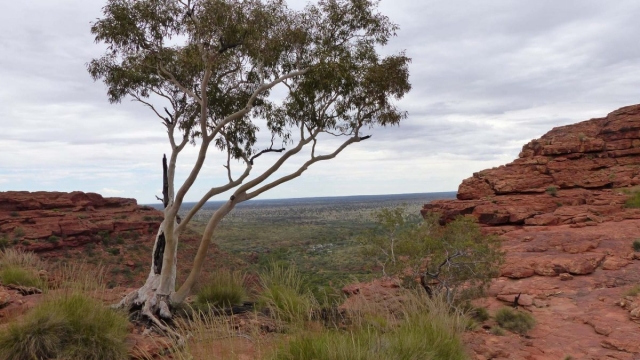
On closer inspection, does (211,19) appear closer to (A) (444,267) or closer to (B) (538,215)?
(A) (444,267)

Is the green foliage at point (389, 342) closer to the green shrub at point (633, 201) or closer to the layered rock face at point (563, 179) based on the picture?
the layered rock face at point (563, 179)

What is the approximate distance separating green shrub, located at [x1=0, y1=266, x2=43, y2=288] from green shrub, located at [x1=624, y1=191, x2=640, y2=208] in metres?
21.1

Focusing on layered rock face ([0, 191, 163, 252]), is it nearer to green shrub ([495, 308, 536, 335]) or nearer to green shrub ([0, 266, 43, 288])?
green shrub ([0, 266, 43, 288])

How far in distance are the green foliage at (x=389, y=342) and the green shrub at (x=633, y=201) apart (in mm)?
16399

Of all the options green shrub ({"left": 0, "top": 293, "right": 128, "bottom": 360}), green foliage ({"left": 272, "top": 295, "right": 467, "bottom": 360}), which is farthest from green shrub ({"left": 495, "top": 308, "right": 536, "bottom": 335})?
green shrub ({"left": 0, "top": 293, "right": 128, "bottom": 360})

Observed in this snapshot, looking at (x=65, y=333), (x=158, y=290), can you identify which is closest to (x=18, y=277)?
(x=158, y=290)

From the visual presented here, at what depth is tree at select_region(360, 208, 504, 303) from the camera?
937cm

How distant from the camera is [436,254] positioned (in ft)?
31.0

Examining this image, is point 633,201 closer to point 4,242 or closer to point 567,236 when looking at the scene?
point 567,236

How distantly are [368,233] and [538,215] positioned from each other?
11596 millimetres

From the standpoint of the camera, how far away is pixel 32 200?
35.4 m

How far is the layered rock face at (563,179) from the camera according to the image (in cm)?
1897

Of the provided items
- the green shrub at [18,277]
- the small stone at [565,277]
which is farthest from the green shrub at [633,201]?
the green shrub at [18,277]

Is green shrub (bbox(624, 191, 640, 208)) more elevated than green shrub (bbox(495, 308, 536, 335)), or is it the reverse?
green shrub (bbox(624, 191, 640, 208))
